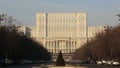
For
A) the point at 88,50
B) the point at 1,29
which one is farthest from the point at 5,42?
the point at 88,50

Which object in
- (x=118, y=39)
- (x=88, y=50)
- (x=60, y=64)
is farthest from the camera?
(x=88, y=50)

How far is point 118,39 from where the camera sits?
8562cm

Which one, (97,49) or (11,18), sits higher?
(11,18)

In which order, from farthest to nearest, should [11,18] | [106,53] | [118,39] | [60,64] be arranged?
[106,53] < [11,18] < [118,39] < [60,64]

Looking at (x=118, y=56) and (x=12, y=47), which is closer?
(x=12, y=47)

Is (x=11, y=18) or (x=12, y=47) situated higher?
(x=11, y=18)

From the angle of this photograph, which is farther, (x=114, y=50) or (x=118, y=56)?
(x=118, y=56)

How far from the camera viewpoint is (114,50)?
94.7 m

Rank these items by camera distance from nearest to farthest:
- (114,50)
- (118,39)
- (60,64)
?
1. (60,64)
2. (118,39)
3. (114,50)

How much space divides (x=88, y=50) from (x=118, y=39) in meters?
64.7

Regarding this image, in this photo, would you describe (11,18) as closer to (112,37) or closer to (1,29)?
(1,29)

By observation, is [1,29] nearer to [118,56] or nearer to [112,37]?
[112,37]

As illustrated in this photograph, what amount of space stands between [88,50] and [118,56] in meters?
45.8

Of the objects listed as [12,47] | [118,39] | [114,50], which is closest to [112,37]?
[114,50]
